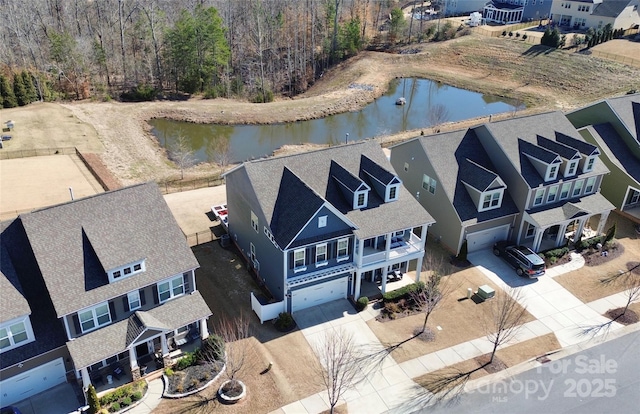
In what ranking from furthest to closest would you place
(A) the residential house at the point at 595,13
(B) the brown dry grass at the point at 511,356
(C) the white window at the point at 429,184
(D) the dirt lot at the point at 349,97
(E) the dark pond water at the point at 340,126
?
(A) the residential house at the point at 595,13 < (E) the dark pond water at the point at 340,126 < (D) the dirt lot at the point at 349,97 < (C) the white window at the point at 429,184 < (B) the brown dry grass at the point at 511,356

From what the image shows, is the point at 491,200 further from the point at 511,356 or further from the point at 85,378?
the point at 85,378

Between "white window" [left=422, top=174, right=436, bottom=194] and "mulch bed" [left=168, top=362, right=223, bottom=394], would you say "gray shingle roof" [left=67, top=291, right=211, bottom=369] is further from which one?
"white window" [left=422, top=174, right=436, bottom=194]

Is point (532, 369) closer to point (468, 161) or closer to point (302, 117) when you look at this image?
point (468, 161)

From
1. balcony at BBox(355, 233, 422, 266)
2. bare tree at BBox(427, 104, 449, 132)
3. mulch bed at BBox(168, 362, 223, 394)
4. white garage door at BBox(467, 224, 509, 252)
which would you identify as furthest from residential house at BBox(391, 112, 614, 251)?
bare tree at BBox(427, 104, 449, 132)

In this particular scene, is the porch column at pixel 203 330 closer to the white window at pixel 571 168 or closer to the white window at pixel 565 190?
the white window at pixel 565 190

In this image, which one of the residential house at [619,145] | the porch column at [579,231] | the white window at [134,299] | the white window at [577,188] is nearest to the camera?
the white window at [134,299]

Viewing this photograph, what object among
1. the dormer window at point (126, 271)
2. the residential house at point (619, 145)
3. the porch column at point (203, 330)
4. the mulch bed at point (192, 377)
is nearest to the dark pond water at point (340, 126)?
the residential house at point (619, 145)
